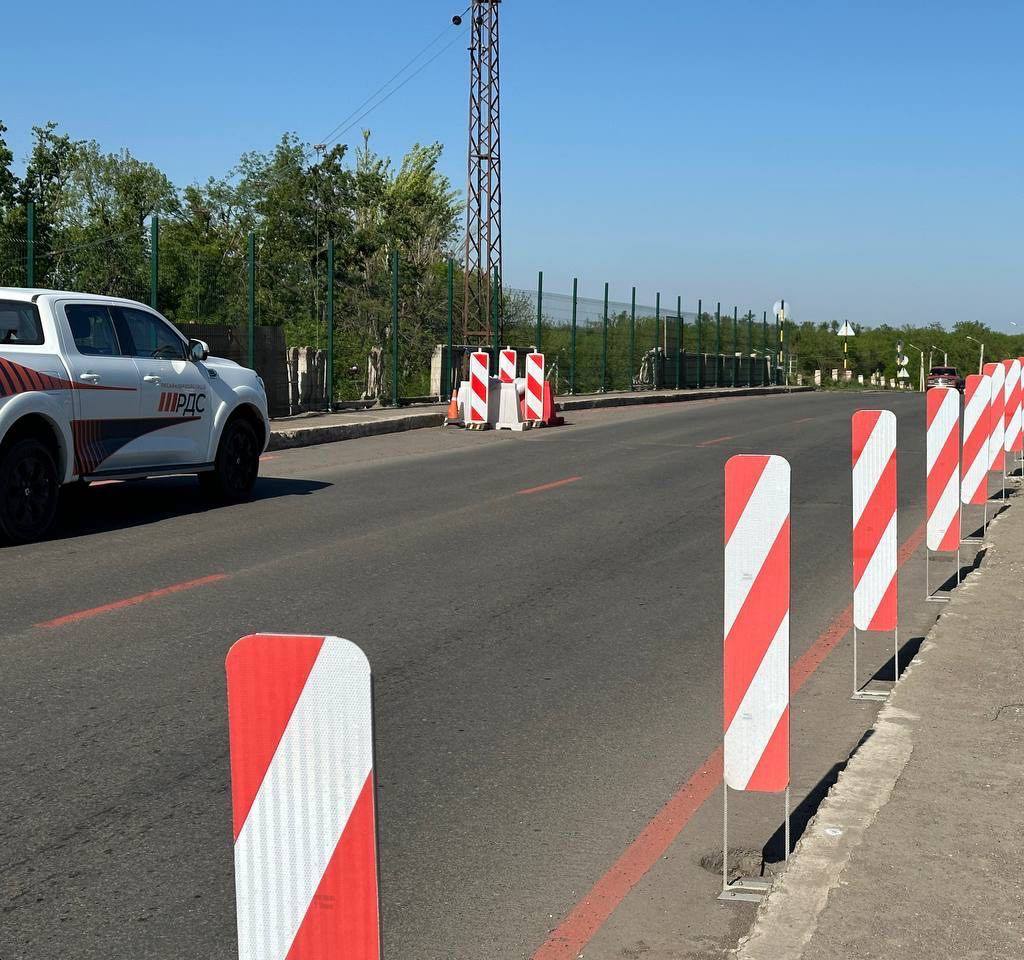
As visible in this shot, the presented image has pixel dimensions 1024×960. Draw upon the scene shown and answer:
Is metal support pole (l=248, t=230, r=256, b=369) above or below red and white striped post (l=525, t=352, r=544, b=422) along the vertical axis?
above

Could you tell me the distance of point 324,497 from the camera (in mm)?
14008

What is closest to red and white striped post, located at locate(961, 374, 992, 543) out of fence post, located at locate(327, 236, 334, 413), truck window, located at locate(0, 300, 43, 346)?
truck window, located at locate(0, 300, 43, 346)

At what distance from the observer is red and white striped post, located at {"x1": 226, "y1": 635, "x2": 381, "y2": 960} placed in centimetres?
235

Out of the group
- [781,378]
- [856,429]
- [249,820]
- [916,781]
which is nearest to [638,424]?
[856,429]

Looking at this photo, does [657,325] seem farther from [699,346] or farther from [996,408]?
[996,408]

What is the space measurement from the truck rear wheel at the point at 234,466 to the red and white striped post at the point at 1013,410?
8.18m

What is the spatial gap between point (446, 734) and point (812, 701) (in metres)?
1.86

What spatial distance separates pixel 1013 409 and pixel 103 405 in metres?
10.6

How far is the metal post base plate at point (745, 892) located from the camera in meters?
4.21

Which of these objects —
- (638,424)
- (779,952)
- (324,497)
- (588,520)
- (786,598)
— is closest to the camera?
(779,952)

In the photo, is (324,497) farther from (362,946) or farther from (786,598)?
(362,946)

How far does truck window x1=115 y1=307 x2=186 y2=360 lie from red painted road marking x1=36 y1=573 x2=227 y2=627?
3722 millimetres

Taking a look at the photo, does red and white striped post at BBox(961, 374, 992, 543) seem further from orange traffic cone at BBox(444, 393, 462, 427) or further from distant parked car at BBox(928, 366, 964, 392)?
distant parked car at BBox(928, 366, 964, 392)

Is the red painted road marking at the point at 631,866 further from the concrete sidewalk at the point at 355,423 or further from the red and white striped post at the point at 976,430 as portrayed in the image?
the concrete sidewalk at the point at 355,423
